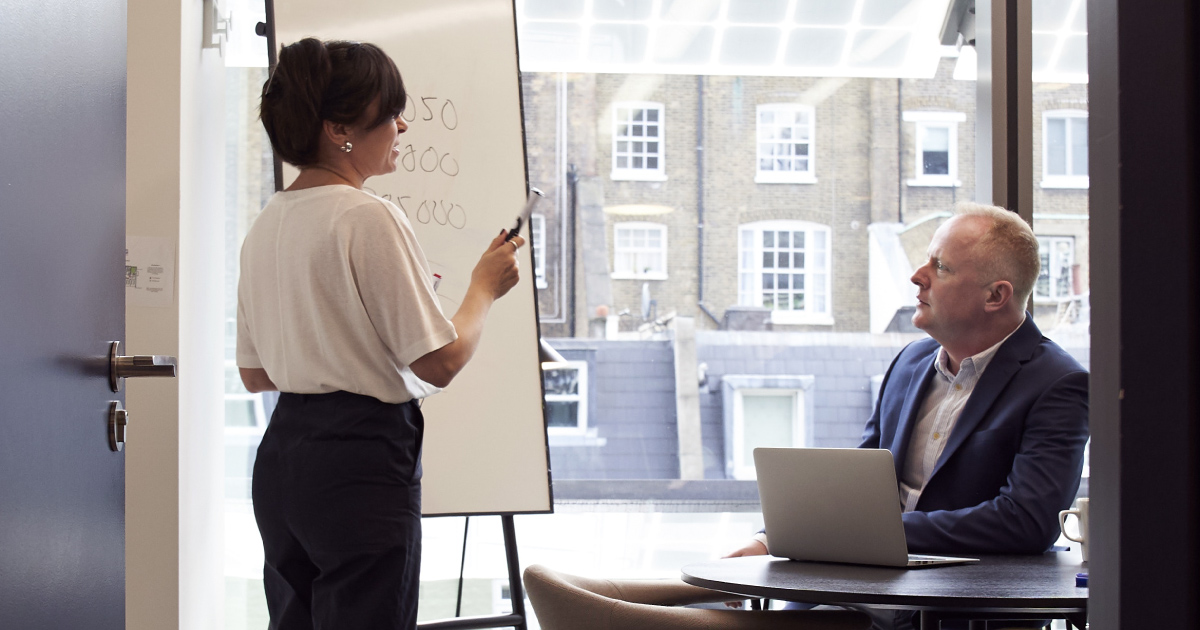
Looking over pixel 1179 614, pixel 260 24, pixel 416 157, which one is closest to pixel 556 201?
pixel 416 157

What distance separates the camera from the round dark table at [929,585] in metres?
1.21

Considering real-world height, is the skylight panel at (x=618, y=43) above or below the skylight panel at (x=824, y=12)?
below

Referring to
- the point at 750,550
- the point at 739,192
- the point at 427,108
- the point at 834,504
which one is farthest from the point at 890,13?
the point at 834,504

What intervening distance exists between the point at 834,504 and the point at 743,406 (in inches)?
73.4

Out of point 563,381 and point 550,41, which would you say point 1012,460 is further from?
point 550,41

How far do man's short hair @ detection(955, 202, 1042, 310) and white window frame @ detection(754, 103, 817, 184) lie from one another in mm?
1310

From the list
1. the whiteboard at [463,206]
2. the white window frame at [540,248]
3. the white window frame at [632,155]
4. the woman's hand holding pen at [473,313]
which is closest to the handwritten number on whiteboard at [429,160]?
the whiteboard at [463,206]

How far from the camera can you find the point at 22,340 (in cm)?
85

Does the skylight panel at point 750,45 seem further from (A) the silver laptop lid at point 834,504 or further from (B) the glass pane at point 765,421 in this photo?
(A) the silver laptop lid at point 834,504

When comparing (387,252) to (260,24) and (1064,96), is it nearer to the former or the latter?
(260,24)

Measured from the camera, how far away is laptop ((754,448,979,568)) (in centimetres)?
148

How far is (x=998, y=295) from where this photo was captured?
204cm

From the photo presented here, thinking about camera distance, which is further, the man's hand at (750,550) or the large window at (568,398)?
the large window at (568,398)

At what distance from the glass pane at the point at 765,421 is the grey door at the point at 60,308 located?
8.05ft
